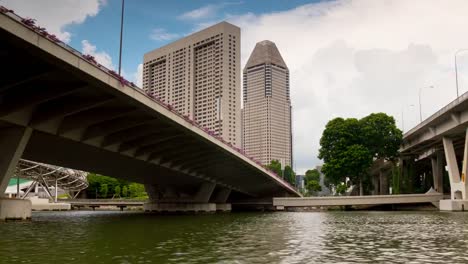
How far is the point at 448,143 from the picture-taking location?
70.7 m

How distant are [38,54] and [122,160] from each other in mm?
26254

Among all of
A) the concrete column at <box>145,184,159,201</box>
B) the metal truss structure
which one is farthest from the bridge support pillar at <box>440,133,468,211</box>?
the metal truss structure

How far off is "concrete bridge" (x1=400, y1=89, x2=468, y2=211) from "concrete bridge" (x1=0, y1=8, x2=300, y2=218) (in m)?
29.4

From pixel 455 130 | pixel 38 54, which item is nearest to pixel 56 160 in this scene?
pixel 38 54

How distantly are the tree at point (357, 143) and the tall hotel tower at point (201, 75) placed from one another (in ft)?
167

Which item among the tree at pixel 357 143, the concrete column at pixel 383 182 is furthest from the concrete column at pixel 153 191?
the concrete column at pixel 383 182

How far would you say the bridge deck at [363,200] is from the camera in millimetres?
78000

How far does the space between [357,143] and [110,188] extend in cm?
9873

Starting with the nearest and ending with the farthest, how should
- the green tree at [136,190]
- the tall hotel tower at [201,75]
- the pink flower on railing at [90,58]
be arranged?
the pink flower on railing at [90,58]
the tall hotel tower at [201,75]
the green tree at [136,190]

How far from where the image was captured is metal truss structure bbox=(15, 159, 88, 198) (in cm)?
9950

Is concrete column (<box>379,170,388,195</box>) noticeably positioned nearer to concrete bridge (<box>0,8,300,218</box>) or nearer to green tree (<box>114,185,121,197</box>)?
concrete bridge (<box>0,8,300,218</box>)

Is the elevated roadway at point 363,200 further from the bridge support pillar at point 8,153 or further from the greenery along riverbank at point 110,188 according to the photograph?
the greenery along riverbank at point 110,188

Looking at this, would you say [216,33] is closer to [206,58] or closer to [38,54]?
[206,58]

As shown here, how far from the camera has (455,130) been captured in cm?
6619
